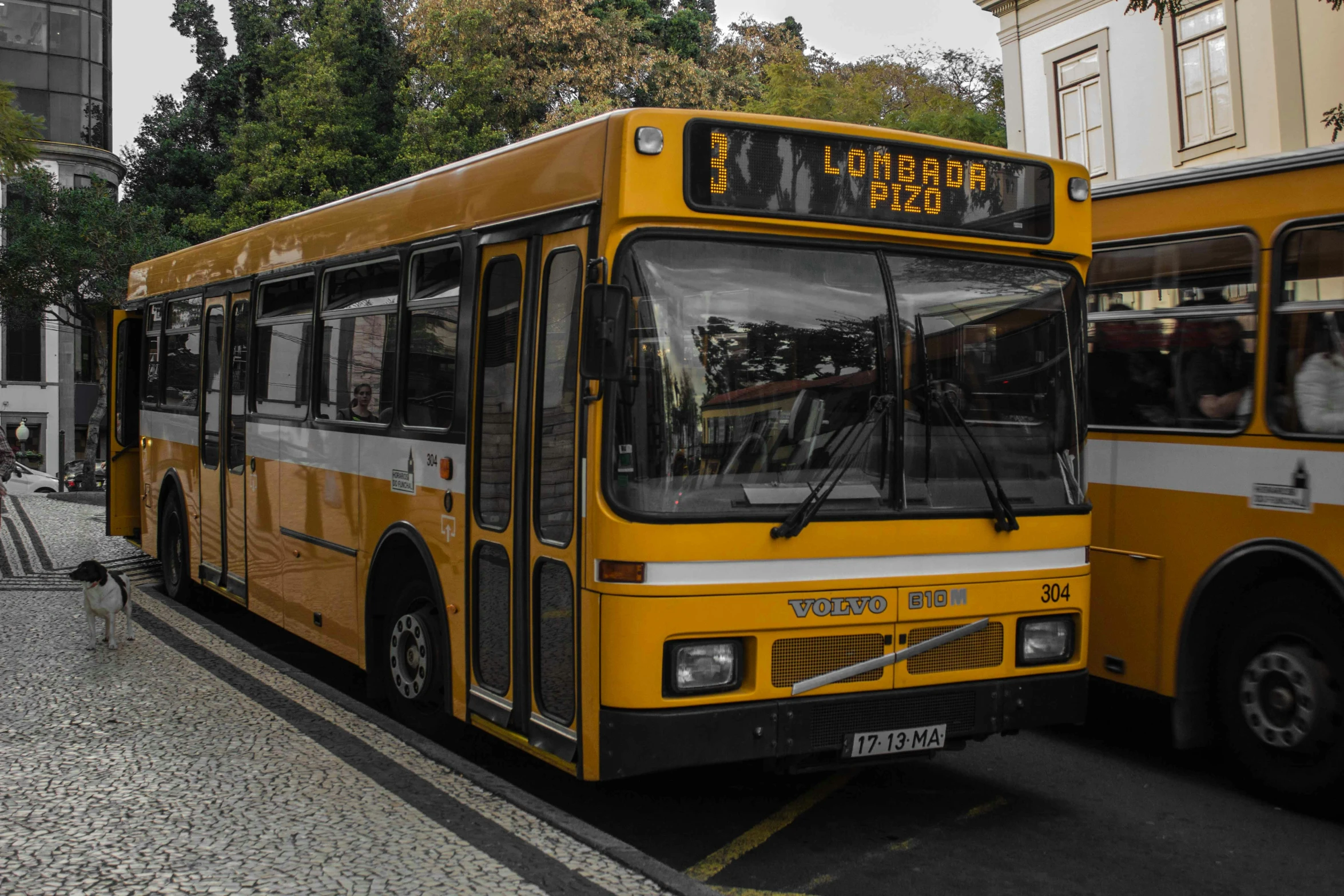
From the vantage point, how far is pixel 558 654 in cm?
568

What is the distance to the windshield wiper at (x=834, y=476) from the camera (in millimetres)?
5289

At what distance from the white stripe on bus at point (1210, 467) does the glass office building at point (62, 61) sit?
53.8m

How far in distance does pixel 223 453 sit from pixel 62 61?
50.2m

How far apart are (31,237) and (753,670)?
2967 cm

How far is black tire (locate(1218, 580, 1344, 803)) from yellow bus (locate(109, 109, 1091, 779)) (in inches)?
42.2

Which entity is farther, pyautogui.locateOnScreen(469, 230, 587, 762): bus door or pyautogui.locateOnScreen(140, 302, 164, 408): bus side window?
pyautogui.locateOnScreen(140, 302, 164, 408): bus side window

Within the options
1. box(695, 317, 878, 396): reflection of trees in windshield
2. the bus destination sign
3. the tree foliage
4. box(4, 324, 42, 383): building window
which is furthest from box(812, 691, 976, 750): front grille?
box(4, 324, 42, 383): building window

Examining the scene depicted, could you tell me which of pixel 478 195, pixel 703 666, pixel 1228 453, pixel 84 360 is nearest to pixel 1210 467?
pixel 1228 453

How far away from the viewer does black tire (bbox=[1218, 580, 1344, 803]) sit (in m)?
6.12

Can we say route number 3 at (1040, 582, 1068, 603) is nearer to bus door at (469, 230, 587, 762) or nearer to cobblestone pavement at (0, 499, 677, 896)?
bus door at (469, 230, 587, 762)

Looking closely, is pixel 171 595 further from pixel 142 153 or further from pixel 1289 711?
pixel 142 153

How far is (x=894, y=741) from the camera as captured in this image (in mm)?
5539

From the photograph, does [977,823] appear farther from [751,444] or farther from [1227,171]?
[1227,171]

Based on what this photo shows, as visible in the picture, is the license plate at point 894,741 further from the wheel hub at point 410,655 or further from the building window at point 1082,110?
the building window at point 1082,110
